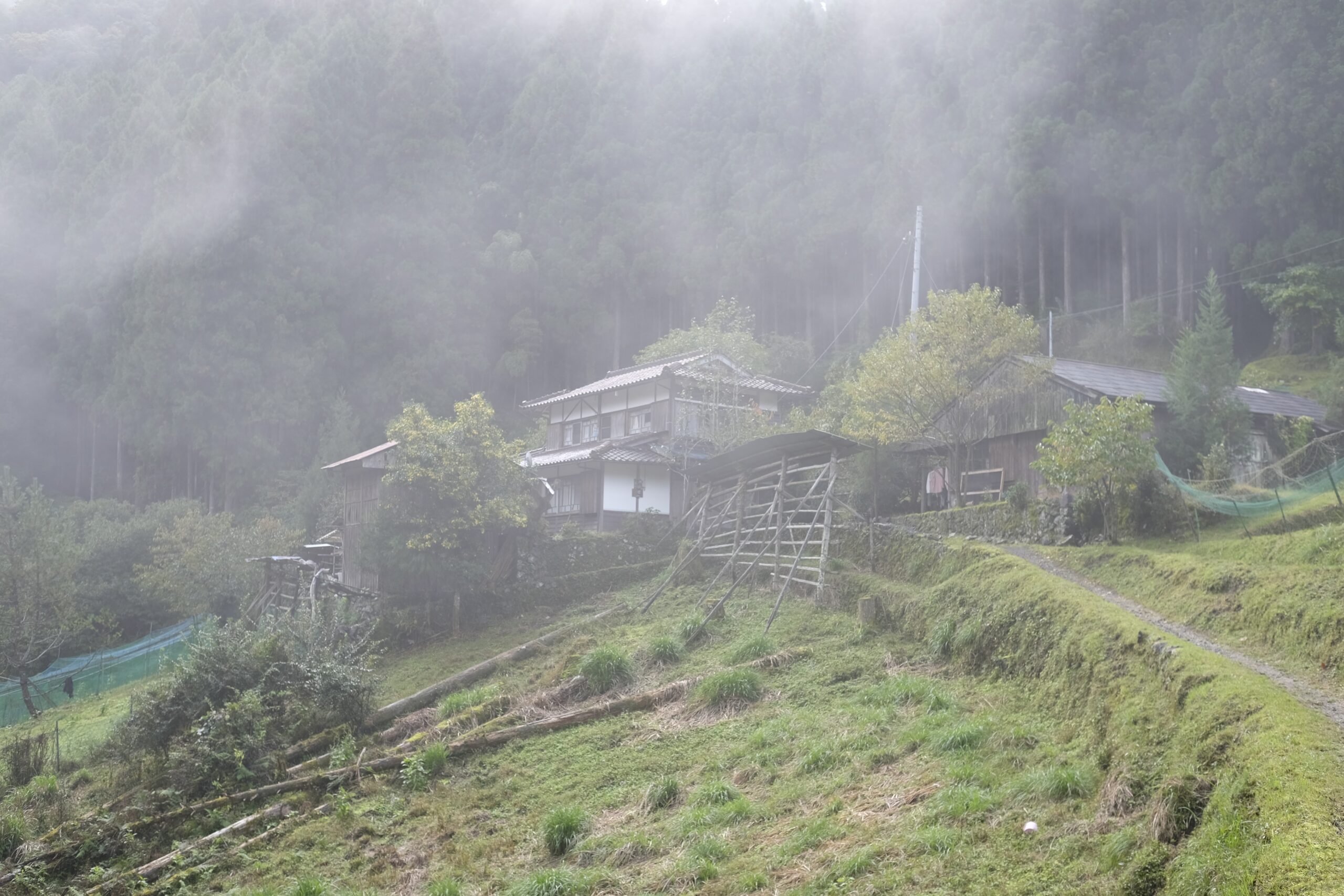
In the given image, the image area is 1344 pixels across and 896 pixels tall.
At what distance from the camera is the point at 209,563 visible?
30875 mm

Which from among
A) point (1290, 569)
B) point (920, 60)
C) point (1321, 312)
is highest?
point (920, 60)

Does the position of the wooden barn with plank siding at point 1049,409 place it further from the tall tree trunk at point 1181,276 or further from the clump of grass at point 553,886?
the clump of grass at point 553,886

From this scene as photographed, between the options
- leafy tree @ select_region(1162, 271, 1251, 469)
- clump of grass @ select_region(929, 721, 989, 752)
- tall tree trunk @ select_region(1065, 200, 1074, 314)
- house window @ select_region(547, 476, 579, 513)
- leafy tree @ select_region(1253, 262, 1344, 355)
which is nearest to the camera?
clump of grass @ select_region(929, 721, 989, 752)

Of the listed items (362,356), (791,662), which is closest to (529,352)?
(362,356)

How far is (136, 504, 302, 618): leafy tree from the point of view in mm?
30531

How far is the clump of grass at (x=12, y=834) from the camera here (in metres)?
12.3

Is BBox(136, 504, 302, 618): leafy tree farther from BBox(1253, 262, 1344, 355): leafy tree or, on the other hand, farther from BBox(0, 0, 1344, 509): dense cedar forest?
BBox(1253, 262, 1344, 355): leafy tree

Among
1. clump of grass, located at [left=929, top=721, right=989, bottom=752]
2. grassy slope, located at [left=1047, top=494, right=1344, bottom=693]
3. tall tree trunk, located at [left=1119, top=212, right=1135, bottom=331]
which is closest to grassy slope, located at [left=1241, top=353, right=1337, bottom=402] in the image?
tall tree trunk, located at [left=1119, top=212, right=1135, bottom=331]

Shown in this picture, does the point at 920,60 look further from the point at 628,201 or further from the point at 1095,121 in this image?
the point at 628,201

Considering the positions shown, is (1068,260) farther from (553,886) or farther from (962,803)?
(553,886)

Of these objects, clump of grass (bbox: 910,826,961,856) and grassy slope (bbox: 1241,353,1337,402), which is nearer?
clump of grass (bbox: 910,826,961,856)

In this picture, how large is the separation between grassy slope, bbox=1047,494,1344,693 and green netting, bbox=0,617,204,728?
70.3ft

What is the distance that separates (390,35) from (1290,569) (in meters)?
60.2

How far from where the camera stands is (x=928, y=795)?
26.6 ft
